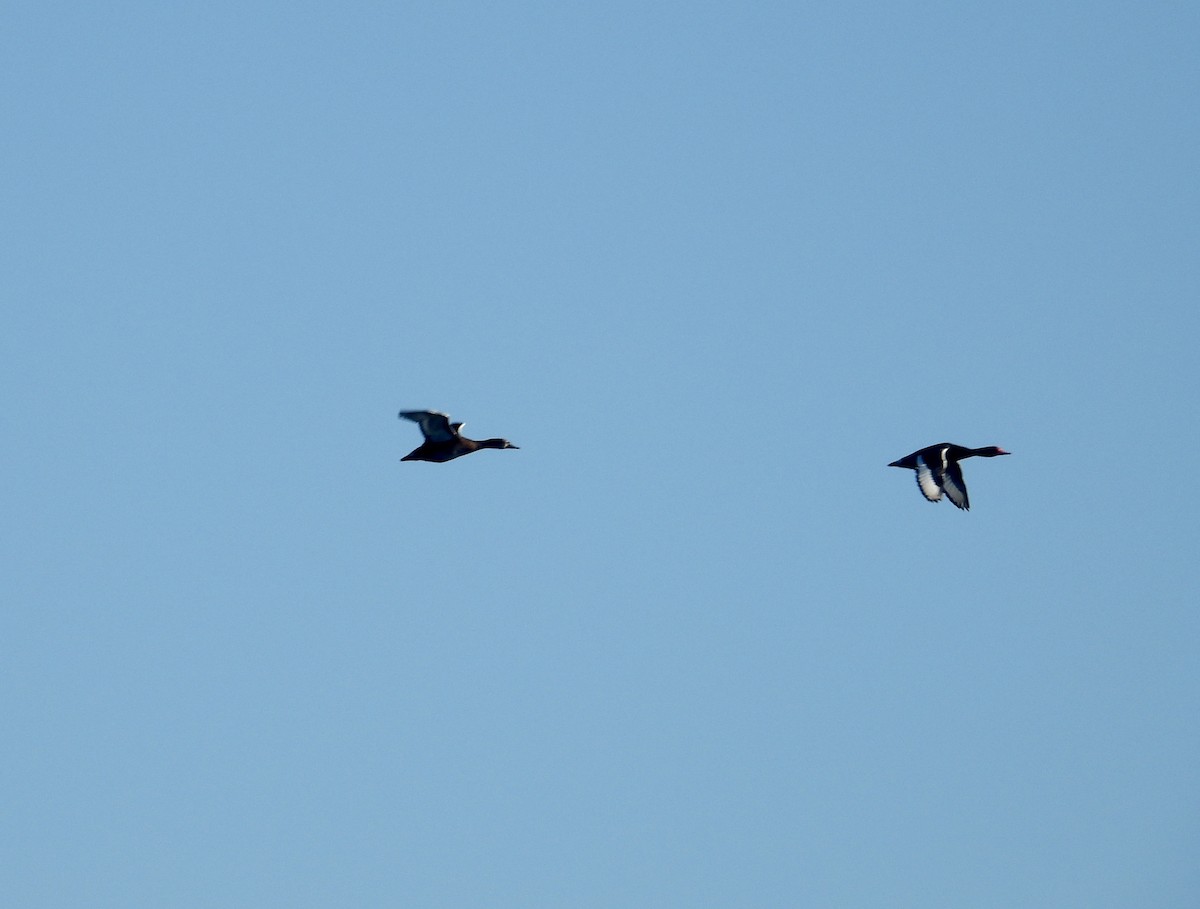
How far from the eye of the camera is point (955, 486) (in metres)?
57.9

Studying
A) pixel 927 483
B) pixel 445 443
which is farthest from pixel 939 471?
pixel 445 443

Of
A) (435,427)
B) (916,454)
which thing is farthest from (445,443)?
(916,454)

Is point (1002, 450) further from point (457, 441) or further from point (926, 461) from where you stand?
point (457, 441)

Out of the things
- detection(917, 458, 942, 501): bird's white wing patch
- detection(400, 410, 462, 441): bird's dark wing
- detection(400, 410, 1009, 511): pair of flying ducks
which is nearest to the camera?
detection(400, 410, 462, 441): bird's dark wing

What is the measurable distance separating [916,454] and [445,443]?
12.2m

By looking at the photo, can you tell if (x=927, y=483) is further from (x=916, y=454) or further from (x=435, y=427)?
(x=435, y=427)

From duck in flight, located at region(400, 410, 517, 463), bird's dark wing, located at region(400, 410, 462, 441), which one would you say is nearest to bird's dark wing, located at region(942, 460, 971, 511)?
duck in flight, located at region(400, 410, 517, 463)

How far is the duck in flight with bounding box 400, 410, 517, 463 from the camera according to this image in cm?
5406

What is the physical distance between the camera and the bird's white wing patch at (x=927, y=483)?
57594 millimetres

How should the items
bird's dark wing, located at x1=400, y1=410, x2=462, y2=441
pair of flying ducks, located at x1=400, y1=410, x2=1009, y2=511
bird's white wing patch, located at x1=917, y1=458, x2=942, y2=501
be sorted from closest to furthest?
bird's dark wing, located at x1=400, y1=410, x2=462, y2=441 → pair of flying ducks, located at x1=400, y1=410, x2=1009, y2=511 → bird's white wing patch, located at x1=917, y1=458, x2=942, y2=501

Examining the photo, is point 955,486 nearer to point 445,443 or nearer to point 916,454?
point 916,454

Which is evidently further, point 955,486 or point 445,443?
point 955,486

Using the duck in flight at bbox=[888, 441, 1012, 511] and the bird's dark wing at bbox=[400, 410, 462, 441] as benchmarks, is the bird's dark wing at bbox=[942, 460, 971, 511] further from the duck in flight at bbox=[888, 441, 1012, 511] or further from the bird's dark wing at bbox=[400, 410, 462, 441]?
the bird's dark wing at bbox=[400, 410, 462, 441]

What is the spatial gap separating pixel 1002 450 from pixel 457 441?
1524 cm
